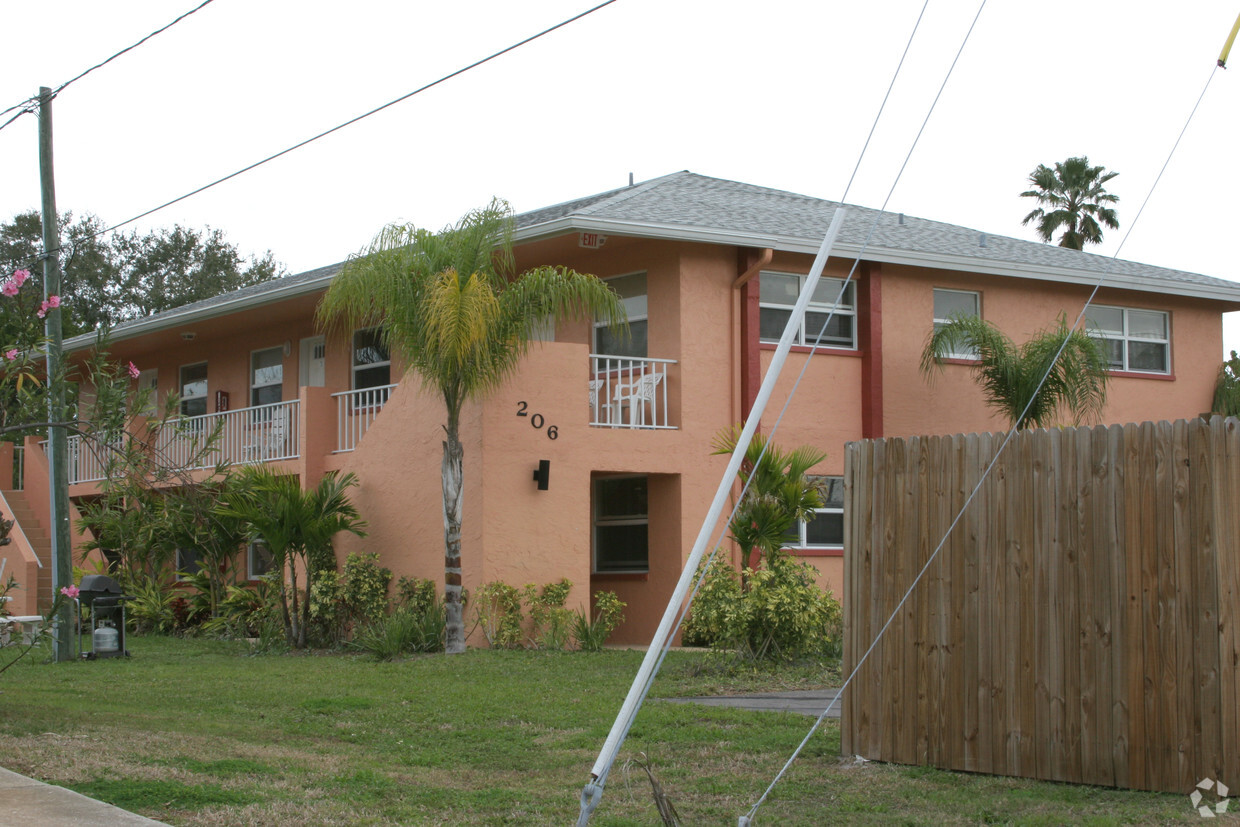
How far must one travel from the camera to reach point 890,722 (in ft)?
23.2

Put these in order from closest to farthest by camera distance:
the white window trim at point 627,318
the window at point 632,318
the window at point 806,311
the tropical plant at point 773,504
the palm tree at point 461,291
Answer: the tropical plant at point 773,504 → the palm tree at point 461,291 → the white window trim at point 627,318 → the window at point 632,318 → the window at point 806,311

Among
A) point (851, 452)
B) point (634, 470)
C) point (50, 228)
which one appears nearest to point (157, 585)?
point (50, 228)

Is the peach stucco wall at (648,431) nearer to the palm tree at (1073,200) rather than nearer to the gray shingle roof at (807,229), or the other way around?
the gray shingle roof at (807,229)

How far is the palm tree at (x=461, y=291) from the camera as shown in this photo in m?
14.1

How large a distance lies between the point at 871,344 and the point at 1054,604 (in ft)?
38.0

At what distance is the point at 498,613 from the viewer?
15070mm

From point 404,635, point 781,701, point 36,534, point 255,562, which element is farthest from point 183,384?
point 781,701

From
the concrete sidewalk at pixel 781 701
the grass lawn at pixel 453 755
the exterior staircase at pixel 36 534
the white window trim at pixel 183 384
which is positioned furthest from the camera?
the white window trim at pixel 183 384

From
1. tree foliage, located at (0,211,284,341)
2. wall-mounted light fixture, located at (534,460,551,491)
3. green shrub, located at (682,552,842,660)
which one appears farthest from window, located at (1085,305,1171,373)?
tree foliage, located at (0,211,284,341)

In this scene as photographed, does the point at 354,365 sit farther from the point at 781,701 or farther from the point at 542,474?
the point at 781,701

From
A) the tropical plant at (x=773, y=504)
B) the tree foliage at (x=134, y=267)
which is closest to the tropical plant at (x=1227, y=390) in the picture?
the tropical plant at (x=773, y=504)

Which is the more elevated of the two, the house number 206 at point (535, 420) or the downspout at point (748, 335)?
the downspout at point (748, 335)

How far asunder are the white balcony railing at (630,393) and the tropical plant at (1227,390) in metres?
9.72

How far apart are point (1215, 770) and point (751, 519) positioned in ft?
23.8
